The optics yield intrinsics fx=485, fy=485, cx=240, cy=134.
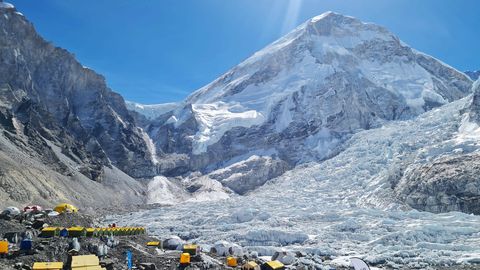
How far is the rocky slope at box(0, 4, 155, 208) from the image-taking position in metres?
91.1

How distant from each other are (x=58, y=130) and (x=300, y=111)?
77.8 metres

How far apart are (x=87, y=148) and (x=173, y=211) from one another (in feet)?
146

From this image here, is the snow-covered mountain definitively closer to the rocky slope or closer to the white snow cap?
the rocky slope

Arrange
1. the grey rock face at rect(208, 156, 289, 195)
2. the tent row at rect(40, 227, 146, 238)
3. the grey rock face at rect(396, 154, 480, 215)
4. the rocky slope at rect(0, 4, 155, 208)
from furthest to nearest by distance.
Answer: the grey rock face at rect(208, 156, 289, 195), the rocky slope at rect(0, 4, 155, 208), the grey rock face at rect(396, 154, 480, 215), the tent row at rect(40, 227, 146, 238)

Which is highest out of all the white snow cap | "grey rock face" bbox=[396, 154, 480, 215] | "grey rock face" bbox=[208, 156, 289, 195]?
the white snow cap

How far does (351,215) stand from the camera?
7244 cm

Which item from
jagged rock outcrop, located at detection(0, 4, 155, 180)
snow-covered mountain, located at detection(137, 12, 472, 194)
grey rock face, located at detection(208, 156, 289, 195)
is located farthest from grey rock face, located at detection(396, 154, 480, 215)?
jagged rock outcrop, located at detection(0, 4, 155, 180)

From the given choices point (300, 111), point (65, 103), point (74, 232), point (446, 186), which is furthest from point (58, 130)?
point (74, 232)

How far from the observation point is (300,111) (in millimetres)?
162500

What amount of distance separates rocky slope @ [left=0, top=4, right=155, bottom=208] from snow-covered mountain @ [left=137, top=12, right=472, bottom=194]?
1947cm

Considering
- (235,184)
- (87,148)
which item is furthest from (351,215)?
(87,148)

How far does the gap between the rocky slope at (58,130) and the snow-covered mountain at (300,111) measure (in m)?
19.5

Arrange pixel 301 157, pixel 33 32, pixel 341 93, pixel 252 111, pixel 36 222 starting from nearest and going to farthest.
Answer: pixel 36 222 → pixel 33 32 → pixel 301 157 → pixel 341 93 → pixel 252 111

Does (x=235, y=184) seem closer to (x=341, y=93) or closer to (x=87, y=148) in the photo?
(x=87, y=148)
